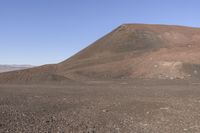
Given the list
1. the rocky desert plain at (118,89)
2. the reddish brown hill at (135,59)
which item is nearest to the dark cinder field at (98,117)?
the rocky desert plain at (118,89)

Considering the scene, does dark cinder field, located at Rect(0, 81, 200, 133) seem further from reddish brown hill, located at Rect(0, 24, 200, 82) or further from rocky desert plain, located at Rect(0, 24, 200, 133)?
reddish brown hill, located at Rect(0, 24, 200, 82)

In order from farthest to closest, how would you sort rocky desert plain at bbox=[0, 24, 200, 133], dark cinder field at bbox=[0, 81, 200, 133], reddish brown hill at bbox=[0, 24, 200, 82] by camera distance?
reddish brown hill at bbox=[0, 24, 200, 82] → rocky desert plain at bbox=[0, 24, 200, 133] → dark cinder field at bbox=[0, 81, 200, 133]

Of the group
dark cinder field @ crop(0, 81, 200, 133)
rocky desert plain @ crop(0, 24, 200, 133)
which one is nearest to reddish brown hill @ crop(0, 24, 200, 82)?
rocky desert plain @ crop(0, 24, 200, 133)

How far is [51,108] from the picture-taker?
1730 cm

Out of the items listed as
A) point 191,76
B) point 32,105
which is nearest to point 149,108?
point 32,105

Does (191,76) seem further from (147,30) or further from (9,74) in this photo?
(147,30)

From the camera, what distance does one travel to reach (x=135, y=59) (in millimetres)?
50906

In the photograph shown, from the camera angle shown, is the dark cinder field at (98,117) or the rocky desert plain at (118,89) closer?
the dark cinder field at (98,117)

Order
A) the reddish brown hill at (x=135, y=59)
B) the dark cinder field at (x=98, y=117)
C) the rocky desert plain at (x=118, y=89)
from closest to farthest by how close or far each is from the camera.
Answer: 1. the dark cinder field at (x=98, y=117)
2. the rocky desert plain at (x=118, y=89)
3. the reddish brown hill at (x=135, y=59)

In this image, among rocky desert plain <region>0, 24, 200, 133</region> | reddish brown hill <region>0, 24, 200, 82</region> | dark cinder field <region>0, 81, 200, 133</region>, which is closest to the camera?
dark cinder field <region>0, 81, 200, 133</region>

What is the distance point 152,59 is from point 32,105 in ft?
106

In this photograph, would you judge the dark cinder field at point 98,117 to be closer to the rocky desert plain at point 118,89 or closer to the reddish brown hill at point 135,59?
the rocky desert plain at point 118,89

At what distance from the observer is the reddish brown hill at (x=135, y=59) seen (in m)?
43.7

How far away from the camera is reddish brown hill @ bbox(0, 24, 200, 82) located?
43719 millimetres
